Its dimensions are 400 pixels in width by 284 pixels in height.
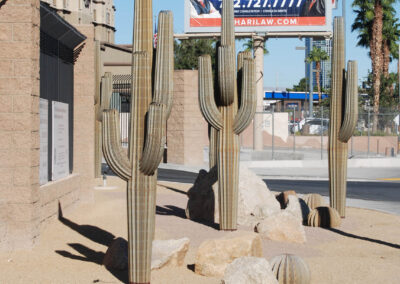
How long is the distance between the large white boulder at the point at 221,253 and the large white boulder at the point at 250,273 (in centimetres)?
120

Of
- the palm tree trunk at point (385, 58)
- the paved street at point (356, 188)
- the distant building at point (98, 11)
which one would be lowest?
the paved street at point (356, 188)

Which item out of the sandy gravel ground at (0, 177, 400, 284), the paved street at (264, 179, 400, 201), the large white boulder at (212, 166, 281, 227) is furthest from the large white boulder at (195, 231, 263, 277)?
the paved street at (264, 179, 400, 201)

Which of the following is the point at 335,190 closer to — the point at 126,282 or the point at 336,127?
the point at 336,127

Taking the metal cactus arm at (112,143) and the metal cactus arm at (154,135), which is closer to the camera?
the metal cactus arm at (154,135)

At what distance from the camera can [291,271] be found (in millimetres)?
9336

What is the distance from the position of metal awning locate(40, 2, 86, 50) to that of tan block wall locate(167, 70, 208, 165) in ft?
50.9

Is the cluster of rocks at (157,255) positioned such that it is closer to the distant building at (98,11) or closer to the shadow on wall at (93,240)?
the shadow on wall at (93,240)

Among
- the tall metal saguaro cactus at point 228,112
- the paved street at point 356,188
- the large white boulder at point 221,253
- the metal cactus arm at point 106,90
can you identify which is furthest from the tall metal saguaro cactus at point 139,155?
the paved street at point 356,188

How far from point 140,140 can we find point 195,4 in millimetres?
37493

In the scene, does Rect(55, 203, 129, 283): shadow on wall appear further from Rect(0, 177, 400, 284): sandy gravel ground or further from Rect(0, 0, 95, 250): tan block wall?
Rect(0, 0, 95, 250): tan block wall

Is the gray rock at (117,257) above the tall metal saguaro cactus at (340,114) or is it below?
below

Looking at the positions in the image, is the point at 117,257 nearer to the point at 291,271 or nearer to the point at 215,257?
the point at 215,257

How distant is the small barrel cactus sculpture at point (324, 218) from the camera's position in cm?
1514

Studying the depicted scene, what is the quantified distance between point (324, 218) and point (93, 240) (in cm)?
509
